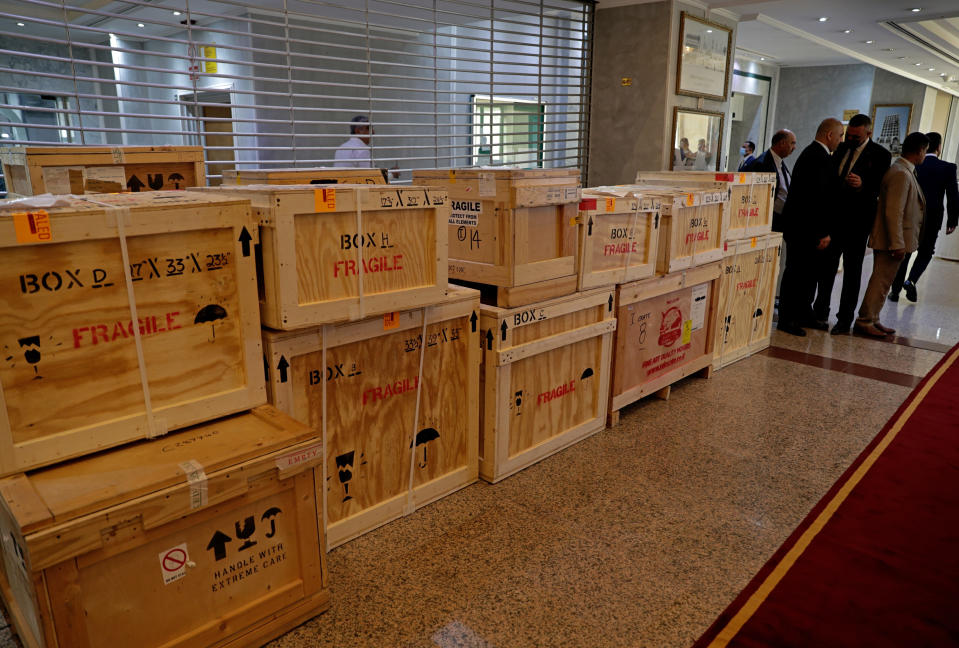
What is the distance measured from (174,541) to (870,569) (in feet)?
8.20

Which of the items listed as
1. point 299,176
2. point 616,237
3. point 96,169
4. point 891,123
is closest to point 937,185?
point 616,237

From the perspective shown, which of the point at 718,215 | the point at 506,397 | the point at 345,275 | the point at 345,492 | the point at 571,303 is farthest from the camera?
the point at 718,215

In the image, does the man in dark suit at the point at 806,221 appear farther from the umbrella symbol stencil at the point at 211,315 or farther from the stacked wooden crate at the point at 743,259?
the umbrella symbol stencil at the point at 211,315

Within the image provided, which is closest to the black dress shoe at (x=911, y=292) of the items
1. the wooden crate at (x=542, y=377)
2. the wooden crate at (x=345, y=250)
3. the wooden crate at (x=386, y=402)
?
the wooden crate at (x=542, y=377)

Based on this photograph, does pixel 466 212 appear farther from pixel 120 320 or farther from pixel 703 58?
pixel 703 58

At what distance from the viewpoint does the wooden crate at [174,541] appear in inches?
60.5

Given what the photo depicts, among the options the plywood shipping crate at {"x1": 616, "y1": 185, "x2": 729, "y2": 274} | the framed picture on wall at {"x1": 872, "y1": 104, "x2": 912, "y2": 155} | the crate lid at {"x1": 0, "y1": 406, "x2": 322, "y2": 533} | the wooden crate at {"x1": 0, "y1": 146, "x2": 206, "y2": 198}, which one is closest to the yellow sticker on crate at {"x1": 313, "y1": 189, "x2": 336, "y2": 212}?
the crate lid at {"x1": 0, "y1": 406, "x2": 322, "y2": 533}

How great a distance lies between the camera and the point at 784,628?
6.95 feet

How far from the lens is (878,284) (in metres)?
5.49

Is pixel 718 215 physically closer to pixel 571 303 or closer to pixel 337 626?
pixel 571 303

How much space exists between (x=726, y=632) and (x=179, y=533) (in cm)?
175

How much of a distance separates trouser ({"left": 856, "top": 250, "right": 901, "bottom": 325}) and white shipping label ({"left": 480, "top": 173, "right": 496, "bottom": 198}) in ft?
13.9

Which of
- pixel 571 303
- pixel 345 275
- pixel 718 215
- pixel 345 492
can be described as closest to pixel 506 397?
pixel 571 303

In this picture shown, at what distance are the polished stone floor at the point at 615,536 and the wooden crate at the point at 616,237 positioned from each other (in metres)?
0.92
